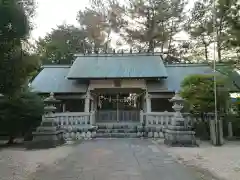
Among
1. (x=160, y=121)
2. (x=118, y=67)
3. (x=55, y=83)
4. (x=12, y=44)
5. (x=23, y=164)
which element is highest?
(x=118, y=67)

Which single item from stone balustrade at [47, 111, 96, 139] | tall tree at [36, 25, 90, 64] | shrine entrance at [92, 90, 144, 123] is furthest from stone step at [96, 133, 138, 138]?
tall tree at [36, 25, 90, 64]

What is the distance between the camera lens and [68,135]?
16.5 m

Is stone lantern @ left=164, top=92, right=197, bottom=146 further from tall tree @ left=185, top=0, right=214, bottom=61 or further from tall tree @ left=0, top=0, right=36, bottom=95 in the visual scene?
tall tree @ left=185, top=0, right=214, bottom=61

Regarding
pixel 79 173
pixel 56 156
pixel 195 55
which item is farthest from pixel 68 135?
pixel 195 55

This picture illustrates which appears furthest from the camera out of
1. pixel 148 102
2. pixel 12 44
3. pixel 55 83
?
pixel 55 83

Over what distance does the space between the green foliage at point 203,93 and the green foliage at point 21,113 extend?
25.3 feet

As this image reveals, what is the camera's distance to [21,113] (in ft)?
48.5

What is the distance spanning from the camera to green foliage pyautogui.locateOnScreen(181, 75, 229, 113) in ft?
48.7

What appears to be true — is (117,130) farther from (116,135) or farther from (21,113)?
(21,113)

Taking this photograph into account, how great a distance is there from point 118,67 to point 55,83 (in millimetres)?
4585

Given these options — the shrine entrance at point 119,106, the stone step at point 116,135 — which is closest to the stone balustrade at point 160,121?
the stone step at point 116,135

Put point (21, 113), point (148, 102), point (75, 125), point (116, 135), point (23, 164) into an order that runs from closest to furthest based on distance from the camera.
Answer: point (23, 164) → point (21, 113) → point (75, 125) → point (116, 135) → point (148, 102)

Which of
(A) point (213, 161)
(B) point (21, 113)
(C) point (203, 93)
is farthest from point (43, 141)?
(C) point (203, 93)

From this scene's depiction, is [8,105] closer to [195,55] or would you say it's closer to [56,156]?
[56,156]
